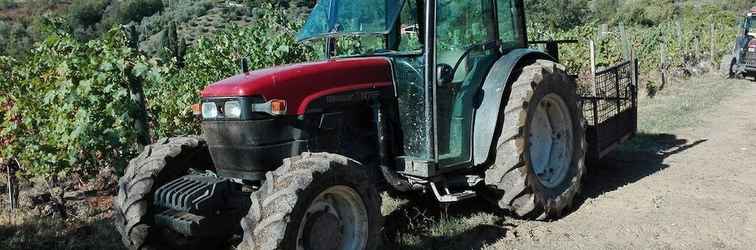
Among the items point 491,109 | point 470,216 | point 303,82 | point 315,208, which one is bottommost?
point 470,216

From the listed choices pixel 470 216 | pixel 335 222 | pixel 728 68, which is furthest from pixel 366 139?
pixel 728 68

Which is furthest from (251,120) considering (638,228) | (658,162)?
(658,162)

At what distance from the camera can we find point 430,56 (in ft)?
12.9

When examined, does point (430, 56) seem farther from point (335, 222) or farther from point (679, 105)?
point (679, 105)

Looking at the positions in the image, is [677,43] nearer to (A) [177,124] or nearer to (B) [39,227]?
(A) [177,124]

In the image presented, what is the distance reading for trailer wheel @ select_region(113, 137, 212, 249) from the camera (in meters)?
3.59

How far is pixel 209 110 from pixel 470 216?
2.24m

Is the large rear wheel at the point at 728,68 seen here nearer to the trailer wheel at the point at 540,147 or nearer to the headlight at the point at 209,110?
the trailer wheel at the point at 540,147

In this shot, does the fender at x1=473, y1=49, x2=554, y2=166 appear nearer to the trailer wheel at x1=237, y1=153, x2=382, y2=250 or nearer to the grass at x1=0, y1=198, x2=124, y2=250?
the trailer wheel at x1=237, y1=153, x2=382, y2=250

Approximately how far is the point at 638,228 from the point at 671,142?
12.1 feet

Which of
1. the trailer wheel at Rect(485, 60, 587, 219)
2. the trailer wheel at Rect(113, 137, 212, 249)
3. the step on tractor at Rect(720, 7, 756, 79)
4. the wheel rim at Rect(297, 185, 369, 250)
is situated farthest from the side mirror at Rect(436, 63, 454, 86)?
the step on tractor at Rect(720, 7, 756, 79)

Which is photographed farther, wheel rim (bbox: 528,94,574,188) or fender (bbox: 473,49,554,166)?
wheel rim (bbox: 528,94,574,188)

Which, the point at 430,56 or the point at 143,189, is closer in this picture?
the point at 143,189

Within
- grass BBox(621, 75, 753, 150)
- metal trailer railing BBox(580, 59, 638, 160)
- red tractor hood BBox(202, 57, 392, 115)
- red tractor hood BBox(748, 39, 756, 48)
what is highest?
red tractor hood BBox(748, 39, 756, 48)
